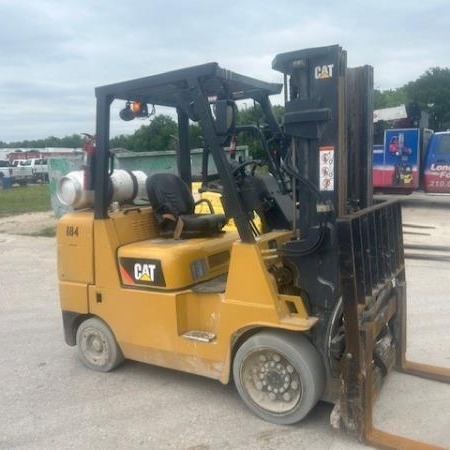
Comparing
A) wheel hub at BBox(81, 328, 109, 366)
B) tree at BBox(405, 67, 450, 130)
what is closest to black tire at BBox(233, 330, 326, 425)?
wheel hub at BBox(81, 328, 109, 366)

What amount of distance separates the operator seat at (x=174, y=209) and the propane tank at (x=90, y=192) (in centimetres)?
21

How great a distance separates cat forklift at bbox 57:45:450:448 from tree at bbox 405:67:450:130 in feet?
169

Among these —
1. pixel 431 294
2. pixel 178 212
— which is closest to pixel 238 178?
pixel 178 212

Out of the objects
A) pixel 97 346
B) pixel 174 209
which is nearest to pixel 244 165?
pixel 174 209

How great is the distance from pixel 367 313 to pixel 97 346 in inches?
101

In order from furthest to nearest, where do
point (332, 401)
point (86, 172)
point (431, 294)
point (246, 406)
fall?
point (431, 294), point (86, 172), point (246, 406), point (332, 401)

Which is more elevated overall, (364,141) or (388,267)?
(364,141)

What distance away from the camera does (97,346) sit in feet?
16.2

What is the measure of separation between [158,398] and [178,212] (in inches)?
63.5

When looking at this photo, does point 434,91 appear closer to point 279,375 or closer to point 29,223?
point 29,223

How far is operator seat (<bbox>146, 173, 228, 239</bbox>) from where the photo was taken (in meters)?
4.75

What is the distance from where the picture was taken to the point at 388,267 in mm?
4172

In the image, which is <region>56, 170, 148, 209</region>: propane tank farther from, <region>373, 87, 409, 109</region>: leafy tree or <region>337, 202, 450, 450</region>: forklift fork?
<region>373, 87, 409, 109</region>: leafy tree

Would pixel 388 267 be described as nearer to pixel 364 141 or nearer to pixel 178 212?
pixel 364 141
